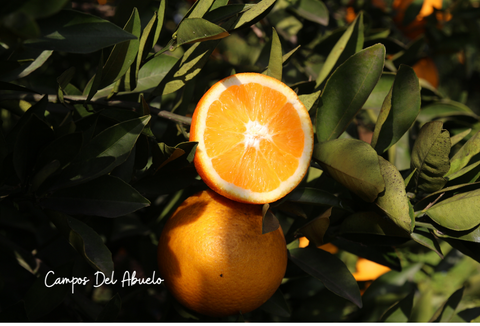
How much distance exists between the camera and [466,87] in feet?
8.32

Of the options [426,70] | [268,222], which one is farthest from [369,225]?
[426,70]

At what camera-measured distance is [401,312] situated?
94 cm

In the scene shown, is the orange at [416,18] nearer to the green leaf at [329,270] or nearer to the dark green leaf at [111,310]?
the green leaf at [329,270]

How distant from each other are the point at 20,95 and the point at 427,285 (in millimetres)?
1365

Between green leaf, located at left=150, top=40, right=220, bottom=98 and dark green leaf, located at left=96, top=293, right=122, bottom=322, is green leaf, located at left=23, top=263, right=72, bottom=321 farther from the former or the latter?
green leaf, located at left=150, top=40, right=220, bottom=98

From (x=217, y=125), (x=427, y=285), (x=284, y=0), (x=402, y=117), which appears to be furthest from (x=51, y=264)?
(x=427, y=285)

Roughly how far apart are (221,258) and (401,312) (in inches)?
23.4

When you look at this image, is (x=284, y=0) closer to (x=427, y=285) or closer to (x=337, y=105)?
(x=337, y=105)

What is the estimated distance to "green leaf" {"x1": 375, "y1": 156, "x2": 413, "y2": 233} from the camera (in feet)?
1.87

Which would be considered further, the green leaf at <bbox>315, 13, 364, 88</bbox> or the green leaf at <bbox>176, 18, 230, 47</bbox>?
the green leaf at <bbox>315, 13, 364, 88</bbox>

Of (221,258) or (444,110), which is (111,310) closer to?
(221,258)

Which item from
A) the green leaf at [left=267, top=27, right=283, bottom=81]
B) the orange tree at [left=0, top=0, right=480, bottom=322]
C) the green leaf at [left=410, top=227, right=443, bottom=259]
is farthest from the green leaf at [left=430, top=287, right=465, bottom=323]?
the green leaf at [left=267, top=27, right=283, bottom=81]

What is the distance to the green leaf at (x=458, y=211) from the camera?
23.7 inches

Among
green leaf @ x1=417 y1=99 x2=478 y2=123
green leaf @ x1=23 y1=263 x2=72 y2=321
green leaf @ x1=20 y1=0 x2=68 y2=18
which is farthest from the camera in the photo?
green leaf @ x1=417 y1=99 x2=478 y2=123
